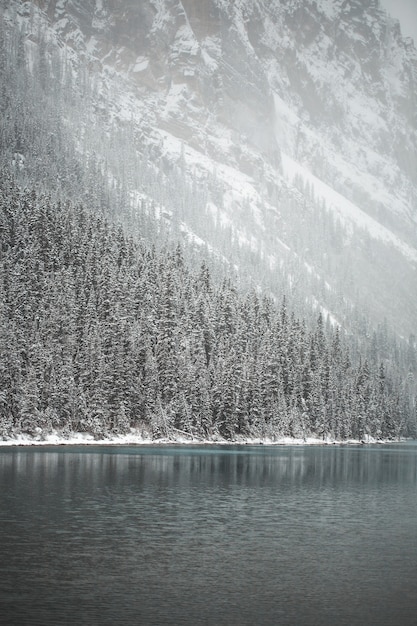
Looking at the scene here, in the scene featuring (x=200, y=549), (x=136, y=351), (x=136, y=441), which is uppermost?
(x=136, y=351)

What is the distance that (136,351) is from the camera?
135375 millimetres

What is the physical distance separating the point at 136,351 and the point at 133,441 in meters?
15.4

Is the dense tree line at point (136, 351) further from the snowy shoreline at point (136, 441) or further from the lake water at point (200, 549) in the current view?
the lake water at point (200, 549)

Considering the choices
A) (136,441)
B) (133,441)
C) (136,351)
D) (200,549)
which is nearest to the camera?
(200,549)

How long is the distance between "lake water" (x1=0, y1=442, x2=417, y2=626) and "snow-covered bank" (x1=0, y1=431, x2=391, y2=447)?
35.4 meters

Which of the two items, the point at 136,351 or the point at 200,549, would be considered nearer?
the point at 200,549

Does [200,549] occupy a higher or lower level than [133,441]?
higher

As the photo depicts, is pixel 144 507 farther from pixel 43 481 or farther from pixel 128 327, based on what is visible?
pixel 128 327

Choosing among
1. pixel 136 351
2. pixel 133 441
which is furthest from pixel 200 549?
pixel 136 351

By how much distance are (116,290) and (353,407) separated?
66765 mm

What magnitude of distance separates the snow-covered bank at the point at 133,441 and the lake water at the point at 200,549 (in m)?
35.4

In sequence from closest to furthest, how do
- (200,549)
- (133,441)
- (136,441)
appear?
1. (200,549)
2. (133,441)
3. (136,441)

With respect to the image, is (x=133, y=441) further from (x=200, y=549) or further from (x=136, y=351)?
(x=200, y=549)

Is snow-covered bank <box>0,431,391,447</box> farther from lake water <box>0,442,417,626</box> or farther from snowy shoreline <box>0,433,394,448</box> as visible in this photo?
lake water <box>0,442,417,626</box>
